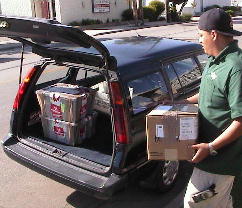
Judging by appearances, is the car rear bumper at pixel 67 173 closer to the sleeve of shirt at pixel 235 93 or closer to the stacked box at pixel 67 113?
the stacked box at pixel 67 113

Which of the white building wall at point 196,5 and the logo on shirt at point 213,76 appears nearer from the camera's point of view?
the logo on shirt at point 213,76

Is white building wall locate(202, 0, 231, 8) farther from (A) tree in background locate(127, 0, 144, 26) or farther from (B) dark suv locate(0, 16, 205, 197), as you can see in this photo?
(B) dark suv locate(0, 16, 205, 197)

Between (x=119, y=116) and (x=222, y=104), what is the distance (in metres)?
1.21

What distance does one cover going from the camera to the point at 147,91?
164 inches

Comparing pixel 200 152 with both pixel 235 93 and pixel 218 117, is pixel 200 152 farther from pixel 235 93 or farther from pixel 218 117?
pixel 235 93

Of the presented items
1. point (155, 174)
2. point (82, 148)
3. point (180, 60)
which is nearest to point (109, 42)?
point (180, 60)

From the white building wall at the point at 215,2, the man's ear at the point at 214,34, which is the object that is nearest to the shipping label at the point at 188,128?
the man's ear at the point at 214,34

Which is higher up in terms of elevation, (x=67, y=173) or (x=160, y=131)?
(x=160, y=131)

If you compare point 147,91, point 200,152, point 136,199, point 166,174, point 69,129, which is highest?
point 147,91

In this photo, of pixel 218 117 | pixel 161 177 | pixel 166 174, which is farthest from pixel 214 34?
pixel 166 174

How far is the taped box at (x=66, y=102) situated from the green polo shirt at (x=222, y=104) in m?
1.57

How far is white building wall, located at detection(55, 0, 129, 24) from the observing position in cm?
3203

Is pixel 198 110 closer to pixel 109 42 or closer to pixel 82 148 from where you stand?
pixel 82 148

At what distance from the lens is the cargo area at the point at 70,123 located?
416 cm
